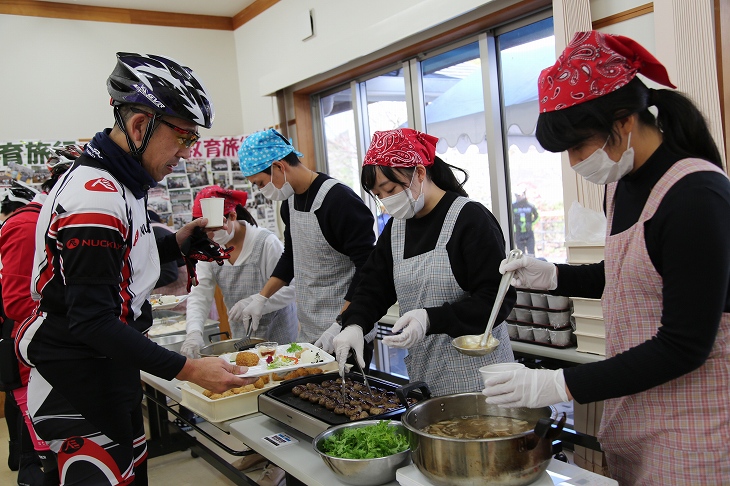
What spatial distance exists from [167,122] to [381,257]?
3.12 ft

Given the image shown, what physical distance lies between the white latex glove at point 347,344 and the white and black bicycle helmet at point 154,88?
853 millimetres

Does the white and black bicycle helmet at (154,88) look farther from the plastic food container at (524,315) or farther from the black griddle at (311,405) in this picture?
the plastic food container at (524,315)

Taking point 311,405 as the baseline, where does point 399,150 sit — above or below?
above

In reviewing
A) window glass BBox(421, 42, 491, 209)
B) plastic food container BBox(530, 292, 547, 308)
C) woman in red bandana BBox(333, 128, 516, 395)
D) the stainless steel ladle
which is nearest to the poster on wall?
window glass BBox(421, 42, 491, 209)

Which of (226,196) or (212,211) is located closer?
(212,211)

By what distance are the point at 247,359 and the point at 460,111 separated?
2527 millimetres

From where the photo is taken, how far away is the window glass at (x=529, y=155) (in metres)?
3.63

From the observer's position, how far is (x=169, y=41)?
612 centimetres

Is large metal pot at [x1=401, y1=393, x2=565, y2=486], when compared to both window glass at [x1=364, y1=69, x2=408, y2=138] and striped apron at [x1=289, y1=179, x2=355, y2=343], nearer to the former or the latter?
striped apron at [x1=289, y1=179, x2=355, y2=343]

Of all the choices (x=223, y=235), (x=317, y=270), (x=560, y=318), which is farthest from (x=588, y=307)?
(x=223, y=235)

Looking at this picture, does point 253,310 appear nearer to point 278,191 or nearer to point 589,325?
point 278,191

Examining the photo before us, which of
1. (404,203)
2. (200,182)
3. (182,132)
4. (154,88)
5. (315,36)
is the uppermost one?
(315,36)

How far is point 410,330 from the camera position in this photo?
70.8 inches

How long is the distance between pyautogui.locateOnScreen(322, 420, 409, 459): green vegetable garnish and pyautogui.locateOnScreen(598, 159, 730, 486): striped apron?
54 centimetres
